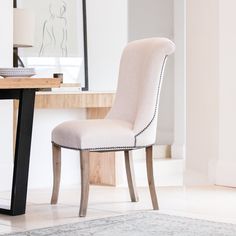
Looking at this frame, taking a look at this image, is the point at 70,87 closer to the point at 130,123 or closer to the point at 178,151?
the point at 130,123

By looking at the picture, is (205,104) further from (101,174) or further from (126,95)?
(126,95)

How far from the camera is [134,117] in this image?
14.1 ft

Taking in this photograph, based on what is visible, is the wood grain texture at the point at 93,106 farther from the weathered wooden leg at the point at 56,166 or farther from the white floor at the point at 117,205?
the weathered wooden leg at the point at 56,166

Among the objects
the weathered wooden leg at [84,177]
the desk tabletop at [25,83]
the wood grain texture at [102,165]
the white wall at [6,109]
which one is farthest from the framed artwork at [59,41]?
the weathered wooden leg at [84,177]

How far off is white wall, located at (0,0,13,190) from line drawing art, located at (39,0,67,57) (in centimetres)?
57

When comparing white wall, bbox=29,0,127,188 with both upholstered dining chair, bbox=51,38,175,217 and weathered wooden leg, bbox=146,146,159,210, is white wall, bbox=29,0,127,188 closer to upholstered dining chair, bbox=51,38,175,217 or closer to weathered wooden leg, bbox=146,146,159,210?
upholstered dining chair, bbox=51,38,175,217

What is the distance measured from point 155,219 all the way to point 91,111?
1890mm

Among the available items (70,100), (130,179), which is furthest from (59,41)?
(130,179)

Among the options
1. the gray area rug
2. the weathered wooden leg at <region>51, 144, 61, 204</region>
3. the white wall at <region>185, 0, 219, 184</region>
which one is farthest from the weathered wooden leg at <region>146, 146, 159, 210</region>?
the white wall at <region>185, 0, 219, 184</region>

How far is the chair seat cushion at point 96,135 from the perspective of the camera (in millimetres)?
3898

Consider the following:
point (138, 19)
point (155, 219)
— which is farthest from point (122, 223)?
point (138, 19)

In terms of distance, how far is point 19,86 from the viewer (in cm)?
379

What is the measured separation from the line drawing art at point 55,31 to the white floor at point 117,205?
1.12 metres

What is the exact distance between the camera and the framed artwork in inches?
213
